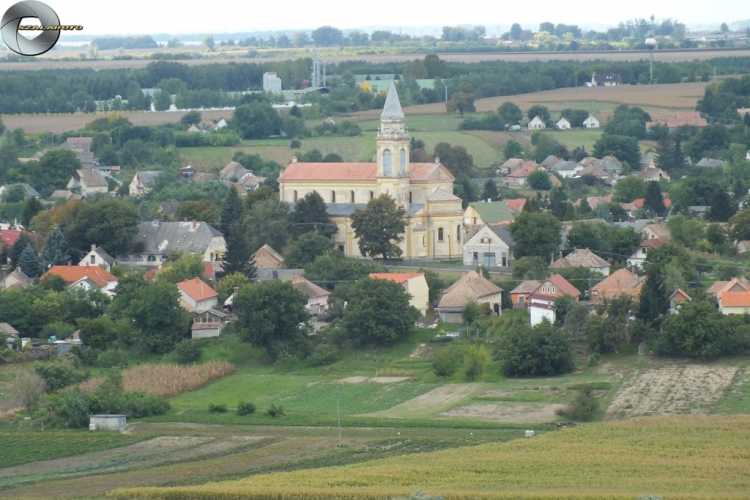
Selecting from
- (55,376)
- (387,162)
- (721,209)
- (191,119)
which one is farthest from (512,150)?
(55,376)

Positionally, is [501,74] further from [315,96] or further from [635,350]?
[635,350]

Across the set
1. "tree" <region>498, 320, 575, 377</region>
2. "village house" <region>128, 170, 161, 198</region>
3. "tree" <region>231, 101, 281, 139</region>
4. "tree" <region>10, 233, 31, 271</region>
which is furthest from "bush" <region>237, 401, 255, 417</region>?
"tree" <region>231, 101, 281, 139</region>

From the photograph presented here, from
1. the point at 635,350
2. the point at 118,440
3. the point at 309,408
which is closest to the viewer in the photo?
the point at 118,440

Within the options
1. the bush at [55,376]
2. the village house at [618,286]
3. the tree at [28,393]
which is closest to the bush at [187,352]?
the bush at [55,376]

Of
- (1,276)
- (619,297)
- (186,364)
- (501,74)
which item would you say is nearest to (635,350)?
(619,297)

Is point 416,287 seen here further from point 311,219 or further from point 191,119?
point 191,119

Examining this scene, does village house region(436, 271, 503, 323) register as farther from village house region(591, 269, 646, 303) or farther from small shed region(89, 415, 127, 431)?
small shed region(89, 415, 127, 431)
